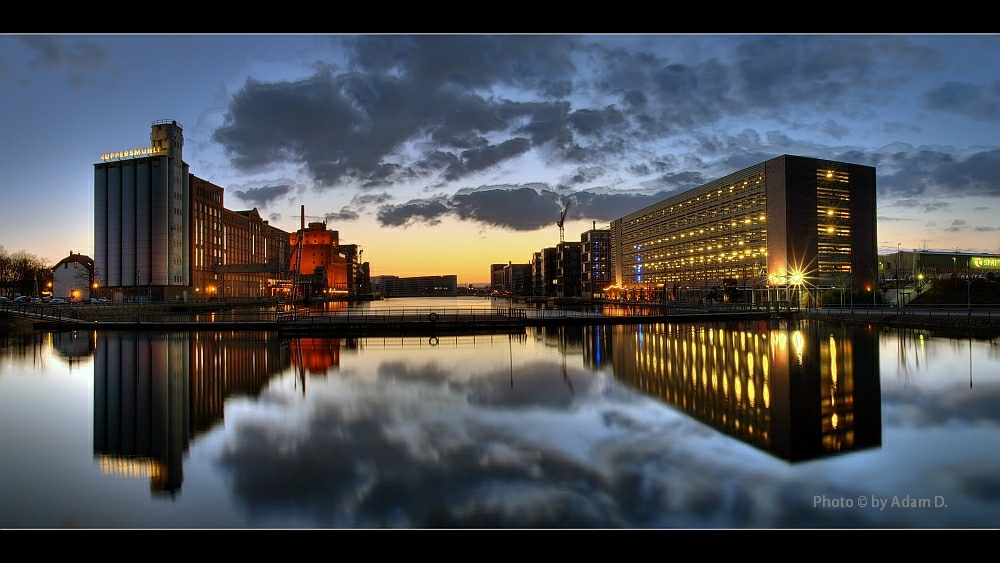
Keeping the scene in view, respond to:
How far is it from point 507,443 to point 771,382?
11.3 m

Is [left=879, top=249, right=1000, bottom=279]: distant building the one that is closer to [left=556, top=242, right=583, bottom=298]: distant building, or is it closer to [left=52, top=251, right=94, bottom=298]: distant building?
[left=556, top=242, right=583, bottom=298]: distant building

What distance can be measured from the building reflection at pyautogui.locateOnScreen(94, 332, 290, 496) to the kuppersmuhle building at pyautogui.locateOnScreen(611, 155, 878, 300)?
53835 mm

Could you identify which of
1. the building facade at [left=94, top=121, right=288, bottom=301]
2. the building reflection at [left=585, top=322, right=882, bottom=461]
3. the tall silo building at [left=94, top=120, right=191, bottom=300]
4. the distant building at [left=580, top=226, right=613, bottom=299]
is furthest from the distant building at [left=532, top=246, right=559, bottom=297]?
the building reflection at [left=585, top=322, right=882, bottom=461]

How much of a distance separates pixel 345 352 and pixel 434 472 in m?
20.5

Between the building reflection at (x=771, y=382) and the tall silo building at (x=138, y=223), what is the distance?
7667cm

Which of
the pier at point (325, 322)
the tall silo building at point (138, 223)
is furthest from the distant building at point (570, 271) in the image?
the pier at point (325, 322)

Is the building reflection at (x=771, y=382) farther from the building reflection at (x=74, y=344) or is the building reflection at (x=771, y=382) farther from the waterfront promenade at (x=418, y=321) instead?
the building reflection at (x=74, y=344)

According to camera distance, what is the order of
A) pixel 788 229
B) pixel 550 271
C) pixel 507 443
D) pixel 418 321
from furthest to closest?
pixel 550 271
pixel 788 229
pixel 418 321
pixel 507 443

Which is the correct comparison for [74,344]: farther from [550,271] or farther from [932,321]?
[550,271]

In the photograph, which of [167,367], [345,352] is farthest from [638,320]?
[167,367]

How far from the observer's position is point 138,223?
7919 cm

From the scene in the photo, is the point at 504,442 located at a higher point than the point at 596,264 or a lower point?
lower

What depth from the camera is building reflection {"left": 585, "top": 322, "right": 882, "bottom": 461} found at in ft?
39.4

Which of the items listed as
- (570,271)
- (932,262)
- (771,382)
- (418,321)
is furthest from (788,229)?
(570,271)
